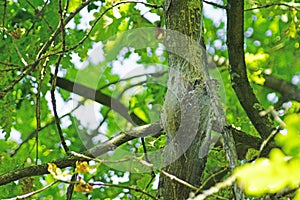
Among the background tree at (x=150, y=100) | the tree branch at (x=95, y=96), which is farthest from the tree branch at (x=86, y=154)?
the tree branch at (x=95, y=96)

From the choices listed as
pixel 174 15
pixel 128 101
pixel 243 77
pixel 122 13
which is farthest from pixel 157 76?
pixel 174 15

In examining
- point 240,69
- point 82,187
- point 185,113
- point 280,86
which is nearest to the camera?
point 82,187

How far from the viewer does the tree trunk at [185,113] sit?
2184 millimetres

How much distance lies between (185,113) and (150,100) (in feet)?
10.4

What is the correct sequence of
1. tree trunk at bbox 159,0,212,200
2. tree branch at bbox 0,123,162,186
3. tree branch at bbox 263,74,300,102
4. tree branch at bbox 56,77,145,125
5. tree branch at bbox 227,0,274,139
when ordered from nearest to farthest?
tree trunk at bbox 159,0,212,200, tree branch at bbox 0,123,162,186, tree branch at bbox 227,0,274,139, tree branch at bbox 56,77,145,125, tree branch at bbox 263,74,300,102

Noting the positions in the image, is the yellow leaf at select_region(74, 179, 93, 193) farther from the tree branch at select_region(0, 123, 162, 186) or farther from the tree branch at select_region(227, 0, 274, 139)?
the tree branch at select_region(227, 0, 274, 139)

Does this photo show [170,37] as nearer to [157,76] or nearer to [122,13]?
[122,13]

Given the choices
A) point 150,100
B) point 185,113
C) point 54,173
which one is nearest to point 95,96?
point 150,100

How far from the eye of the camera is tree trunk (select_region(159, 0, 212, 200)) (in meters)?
2.18

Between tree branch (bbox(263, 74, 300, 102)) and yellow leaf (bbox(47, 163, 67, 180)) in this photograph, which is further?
tree branch (bbox(263, 74, 300, 102))

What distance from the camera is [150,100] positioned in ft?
17.7

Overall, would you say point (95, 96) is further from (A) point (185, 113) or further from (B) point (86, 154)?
(A) point (185, 113)

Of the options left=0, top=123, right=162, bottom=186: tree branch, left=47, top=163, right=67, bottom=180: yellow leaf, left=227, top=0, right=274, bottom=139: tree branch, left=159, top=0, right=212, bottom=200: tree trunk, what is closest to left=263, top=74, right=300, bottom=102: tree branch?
left=227, top=0, right=274, bottom=139: tree branch

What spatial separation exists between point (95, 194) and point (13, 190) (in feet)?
4.08
